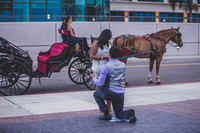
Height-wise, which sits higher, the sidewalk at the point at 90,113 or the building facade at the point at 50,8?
the building facade at the point at 50,8

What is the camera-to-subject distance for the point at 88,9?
3772 cm

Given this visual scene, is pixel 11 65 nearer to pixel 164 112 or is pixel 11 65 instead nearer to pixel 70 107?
pixel 70 107

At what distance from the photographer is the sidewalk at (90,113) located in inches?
247

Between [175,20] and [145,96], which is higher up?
[175,20]

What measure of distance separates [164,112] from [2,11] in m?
27.7

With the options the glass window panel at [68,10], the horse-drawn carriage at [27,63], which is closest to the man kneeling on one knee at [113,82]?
the horse-drawn carriage at [27,63]

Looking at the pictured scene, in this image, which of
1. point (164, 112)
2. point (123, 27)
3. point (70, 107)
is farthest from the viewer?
point (123, 27)

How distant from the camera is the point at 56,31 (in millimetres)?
24141

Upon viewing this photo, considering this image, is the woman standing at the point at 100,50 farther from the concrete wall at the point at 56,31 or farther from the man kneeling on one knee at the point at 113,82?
the concrete wall at the point at 56,31

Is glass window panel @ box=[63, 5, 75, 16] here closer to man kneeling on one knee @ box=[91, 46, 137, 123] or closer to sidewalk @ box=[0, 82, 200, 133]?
sidewalk @ box=[0, 82, 200, 133]

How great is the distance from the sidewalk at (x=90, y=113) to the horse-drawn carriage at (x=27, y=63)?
65 cm

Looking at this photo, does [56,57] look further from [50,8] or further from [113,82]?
[50,8]

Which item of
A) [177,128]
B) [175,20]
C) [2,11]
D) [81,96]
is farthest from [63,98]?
[2,11]

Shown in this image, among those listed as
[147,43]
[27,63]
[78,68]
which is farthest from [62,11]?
[27,63]
